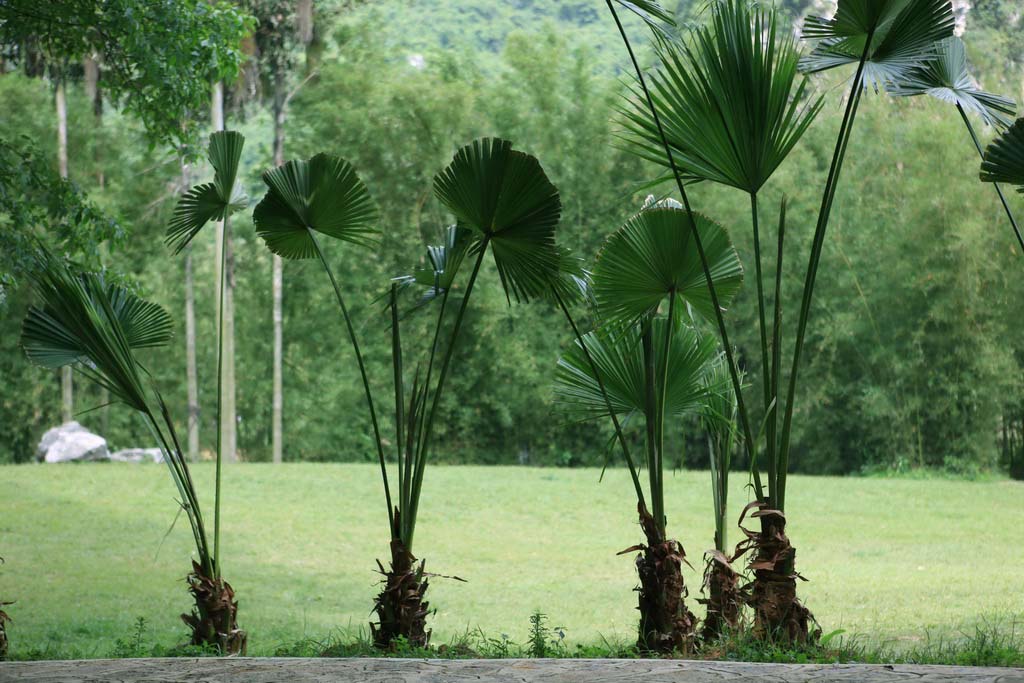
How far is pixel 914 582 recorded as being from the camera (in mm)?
7031

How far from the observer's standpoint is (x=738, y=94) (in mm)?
2740

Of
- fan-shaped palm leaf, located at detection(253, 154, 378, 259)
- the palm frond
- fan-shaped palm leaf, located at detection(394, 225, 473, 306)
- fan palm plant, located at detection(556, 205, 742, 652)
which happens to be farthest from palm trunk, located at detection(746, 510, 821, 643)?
the palm frond

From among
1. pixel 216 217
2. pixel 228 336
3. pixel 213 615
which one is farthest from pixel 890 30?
pixel 228 336

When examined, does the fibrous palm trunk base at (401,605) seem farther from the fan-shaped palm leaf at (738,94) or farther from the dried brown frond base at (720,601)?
the fan-shaped palm leaf at (738,94)

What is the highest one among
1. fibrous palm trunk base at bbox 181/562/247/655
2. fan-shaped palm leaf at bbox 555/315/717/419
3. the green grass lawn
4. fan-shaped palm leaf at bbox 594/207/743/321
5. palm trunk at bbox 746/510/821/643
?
fan-shaped palm leaf at bbox 594/207/743/321

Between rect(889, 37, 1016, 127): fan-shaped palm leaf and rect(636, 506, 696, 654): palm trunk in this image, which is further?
rect(889, 37, 1016, 127): fan-shaped palm leaf

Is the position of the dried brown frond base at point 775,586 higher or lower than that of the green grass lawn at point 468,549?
higher

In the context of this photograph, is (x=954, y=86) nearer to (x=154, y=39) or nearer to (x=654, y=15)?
(x=654, y=15)

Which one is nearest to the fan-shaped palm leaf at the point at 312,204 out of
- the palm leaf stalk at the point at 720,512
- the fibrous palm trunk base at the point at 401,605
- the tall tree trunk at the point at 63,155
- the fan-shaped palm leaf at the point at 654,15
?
the fibrous palm trunk base at the point at 401,605

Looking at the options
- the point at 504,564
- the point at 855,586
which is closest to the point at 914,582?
the point at 855,586

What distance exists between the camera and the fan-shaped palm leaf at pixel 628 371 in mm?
3436

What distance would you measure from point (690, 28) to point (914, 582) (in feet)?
18.5

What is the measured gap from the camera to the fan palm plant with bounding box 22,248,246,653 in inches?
123

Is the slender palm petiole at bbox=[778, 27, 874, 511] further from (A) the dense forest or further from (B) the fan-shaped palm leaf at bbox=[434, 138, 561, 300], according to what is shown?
(A) the dense forest
